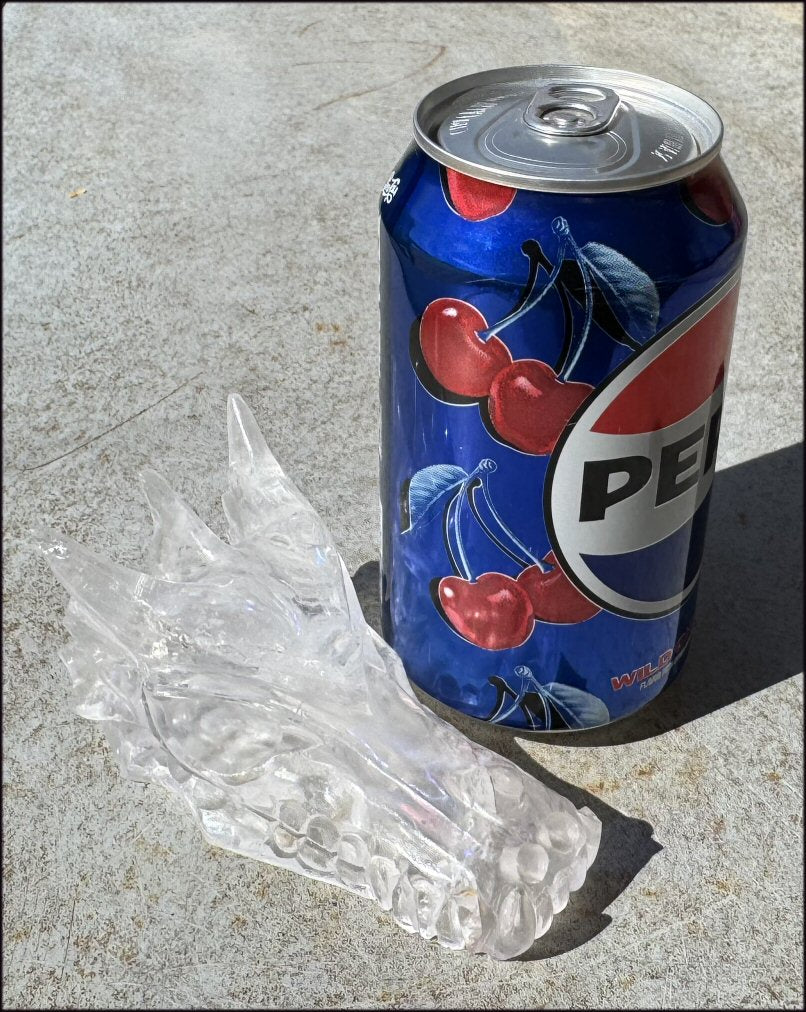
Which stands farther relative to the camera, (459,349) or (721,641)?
(721,641)

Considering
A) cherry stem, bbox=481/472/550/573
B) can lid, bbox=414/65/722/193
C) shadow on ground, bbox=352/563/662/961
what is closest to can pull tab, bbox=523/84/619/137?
can lid, bbox=414/65/722/193

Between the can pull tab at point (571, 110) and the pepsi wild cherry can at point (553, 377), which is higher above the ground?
the can pull tab at point (571, 110)

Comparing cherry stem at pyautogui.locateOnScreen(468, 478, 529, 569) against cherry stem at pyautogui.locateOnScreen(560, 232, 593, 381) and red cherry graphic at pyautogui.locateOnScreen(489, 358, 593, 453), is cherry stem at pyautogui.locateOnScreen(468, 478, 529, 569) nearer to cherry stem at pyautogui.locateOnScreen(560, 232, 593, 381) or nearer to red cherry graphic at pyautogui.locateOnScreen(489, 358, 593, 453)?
red cherry graphic at pyautogui.locateOnScreen(489, 358, 593, 453)

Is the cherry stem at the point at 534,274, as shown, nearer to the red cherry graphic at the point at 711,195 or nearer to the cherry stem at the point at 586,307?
the cherry stem at the point at 586,307

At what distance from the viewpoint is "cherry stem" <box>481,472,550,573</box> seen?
1.46 metres

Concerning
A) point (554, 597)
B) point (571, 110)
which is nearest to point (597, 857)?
point (554, 597)

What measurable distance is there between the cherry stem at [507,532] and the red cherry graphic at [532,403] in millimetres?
77

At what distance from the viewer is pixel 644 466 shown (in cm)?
145

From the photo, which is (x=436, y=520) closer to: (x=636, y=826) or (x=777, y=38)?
(x=636, y=826)

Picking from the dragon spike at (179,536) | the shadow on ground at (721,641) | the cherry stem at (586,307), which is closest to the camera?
the cherry stem at (586,307)

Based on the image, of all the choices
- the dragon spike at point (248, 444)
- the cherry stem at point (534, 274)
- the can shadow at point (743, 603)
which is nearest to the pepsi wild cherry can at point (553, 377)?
the cherry stem at point (534, 274)

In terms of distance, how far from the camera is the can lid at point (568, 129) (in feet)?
4.32

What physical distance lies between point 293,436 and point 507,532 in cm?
91

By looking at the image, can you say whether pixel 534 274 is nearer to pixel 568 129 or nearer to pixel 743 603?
pixel 568 129
